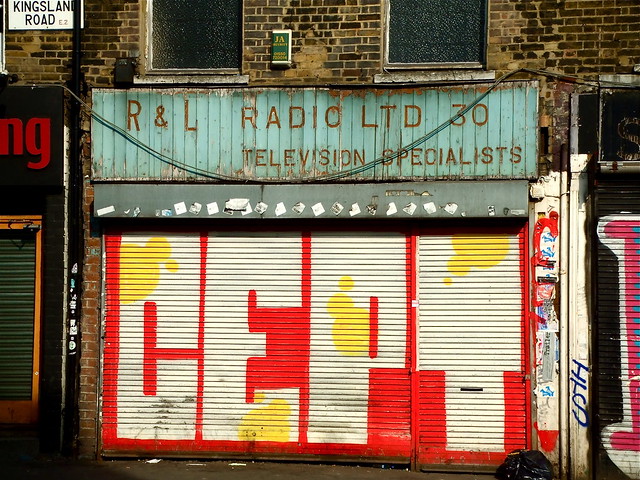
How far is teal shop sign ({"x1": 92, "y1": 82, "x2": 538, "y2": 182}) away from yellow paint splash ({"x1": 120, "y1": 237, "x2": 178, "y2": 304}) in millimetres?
790

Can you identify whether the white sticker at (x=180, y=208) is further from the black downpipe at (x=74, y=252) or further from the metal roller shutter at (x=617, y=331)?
the metal roller shutter at (x=617, y=331)

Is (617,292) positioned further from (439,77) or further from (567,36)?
(439,77)

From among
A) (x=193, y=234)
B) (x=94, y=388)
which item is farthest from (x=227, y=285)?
(x=94, y=388)

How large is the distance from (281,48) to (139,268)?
297 centimetres

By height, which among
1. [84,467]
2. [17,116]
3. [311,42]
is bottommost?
[84,467]

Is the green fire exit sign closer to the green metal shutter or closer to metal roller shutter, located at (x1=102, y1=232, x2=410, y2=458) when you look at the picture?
metal roller shutter, located at (x1=102, y1=232, x2=410, y2=458)

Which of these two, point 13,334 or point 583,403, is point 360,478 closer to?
point 583,403

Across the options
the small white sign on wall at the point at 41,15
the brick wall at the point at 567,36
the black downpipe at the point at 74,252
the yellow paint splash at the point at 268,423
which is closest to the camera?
the brick wall at the point at 567,36

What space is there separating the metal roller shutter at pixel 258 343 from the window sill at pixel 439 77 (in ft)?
5.62

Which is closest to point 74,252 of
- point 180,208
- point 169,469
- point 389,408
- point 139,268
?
point 139,268

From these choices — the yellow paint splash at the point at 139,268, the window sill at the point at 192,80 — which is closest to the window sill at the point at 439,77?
the window sill at the point at 192,80

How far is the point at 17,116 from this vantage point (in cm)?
876

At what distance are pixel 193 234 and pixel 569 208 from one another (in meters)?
4.16

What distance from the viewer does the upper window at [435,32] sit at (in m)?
8.76
